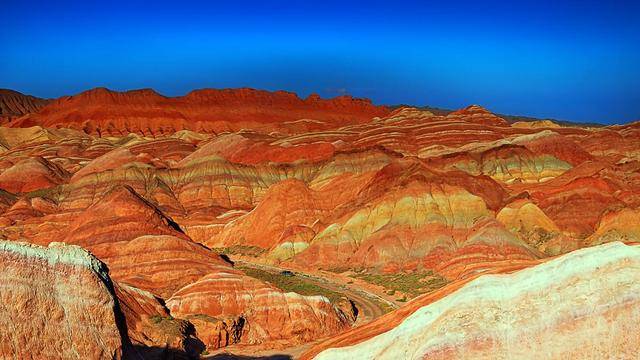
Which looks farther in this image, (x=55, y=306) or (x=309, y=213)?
(x=309, y=213)

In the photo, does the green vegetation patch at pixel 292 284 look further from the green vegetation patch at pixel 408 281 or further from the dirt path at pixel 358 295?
the green vegetation patch at pixel 408 281

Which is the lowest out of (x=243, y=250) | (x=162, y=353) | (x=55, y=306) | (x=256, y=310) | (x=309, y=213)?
(x=162, y=353)

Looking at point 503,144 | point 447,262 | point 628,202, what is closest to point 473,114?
point 503,144

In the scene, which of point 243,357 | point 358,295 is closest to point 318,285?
point 358,295

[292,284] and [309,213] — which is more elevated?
[309,213]

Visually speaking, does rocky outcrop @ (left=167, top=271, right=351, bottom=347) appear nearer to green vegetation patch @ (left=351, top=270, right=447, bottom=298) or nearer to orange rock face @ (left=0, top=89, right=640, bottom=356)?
orange rock face @ (left=0, top=89, right=640, bottom=356)

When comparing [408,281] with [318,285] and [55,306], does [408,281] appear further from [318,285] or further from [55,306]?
[55,306]
